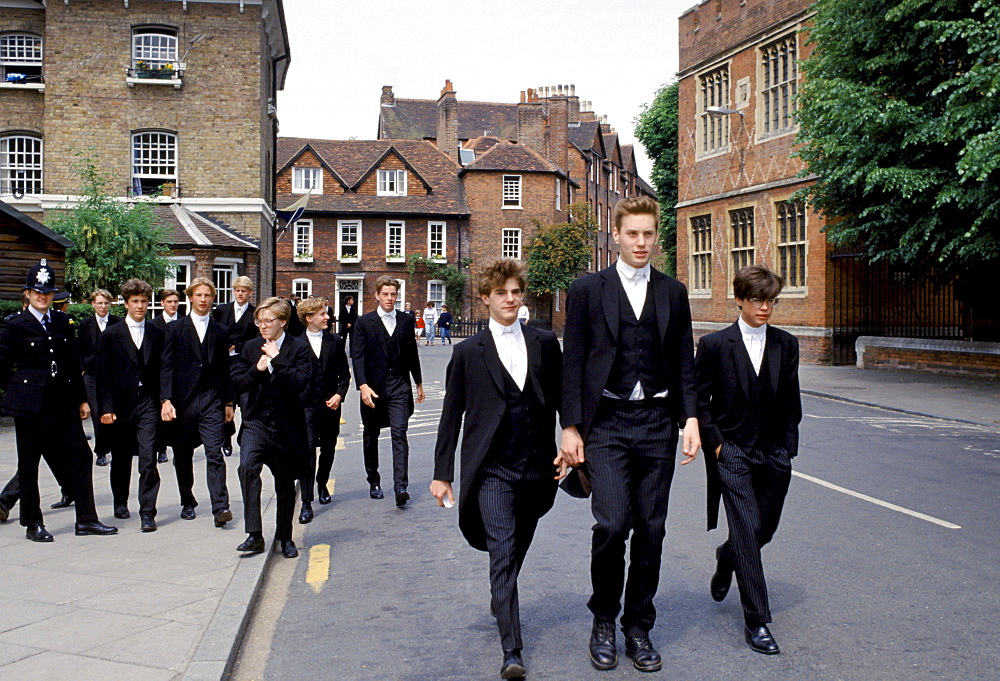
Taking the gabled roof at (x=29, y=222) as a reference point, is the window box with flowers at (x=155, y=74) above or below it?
above

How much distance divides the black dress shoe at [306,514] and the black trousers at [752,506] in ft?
13.0

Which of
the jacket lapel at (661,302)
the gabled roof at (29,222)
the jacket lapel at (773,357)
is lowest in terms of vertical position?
the jacket lapel at (773,357)

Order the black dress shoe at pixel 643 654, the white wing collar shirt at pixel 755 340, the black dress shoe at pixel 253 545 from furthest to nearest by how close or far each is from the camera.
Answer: the black dress shoe at pixel 253 545 < the white wing collar shirt at pixel 755 340 < the black dress shoe at pixel 643 654

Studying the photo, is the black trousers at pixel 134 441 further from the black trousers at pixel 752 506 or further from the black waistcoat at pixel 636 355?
the black trousers at pixel 752 506

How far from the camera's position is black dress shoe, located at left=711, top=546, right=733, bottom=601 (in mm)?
5164

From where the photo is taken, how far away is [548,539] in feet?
22.6

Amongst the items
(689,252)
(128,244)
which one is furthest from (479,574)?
(689,252)

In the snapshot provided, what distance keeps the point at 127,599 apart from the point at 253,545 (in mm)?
1153

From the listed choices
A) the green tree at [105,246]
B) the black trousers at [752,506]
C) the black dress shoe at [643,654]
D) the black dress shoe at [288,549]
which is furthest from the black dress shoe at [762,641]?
the green tree at [105,246]

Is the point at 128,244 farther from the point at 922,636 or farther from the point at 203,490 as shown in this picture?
the point at 922,636

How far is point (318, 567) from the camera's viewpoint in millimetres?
6293

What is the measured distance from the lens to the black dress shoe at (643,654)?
4276 mm

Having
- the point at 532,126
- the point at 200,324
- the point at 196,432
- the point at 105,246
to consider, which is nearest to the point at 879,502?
the point at 196,432

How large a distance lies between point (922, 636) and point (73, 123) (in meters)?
30.4
